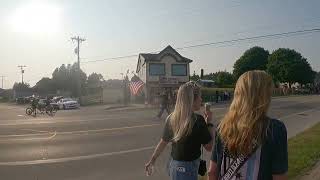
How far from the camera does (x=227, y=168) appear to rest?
413 centimetres

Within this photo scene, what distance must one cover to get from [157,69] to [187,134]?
62.9 metres

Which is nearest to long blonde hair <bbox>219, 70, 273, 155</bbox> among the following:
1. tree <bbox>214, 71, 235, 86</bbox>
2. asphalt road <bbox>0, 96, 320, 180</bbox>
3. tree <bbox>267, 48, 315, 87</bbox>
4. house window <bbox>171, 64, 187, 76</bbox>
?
asphalt road <bbox>0, 96, 320, 180</bbox>

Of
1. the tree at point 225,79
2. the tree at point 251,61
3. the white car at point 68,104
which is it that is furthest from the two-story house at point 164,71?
the tree at point 251,61

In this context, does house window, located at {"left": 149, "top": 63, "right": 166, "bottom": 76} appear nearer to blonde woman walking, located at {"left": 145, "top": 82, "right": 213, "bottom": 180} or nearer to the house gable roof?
the house gable roof

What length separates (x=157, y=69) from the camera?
68500 mm

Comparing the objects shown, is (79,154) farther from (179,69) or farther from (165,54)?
(179,69)

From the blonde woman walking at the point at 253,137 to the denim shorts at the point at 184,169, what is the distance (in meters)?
1.64

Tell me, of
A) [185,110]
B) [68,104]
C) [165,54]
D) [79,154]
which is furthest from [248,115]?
[165,54]

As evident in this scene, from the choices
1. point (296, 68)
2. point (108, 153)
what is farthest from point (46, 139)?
point (296, 68)

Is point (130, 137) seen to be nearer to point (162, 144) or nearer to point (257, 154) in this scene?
point (162, 144)

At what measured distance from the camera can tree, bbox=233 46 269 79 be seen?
4966 inches

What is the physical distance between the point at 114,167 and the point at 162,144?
740 cm

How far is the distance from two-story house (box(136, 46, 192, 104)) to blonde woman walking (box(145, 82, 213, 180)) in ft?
198

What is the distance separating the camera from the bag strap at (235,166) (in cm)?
405
